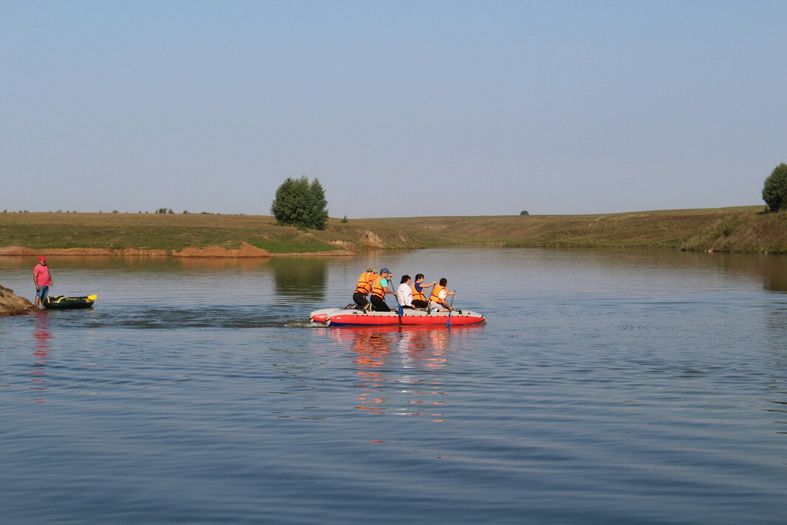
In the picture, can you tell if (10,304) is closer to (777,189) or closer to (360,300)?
(360,300)

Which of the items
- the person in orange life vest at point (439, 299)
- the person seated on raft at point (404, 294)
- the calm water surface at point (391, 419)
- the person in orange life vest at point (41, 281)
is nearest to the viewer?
the calm water surface at point (391, 419)

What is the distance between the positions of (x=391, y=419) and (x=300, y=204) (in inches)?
5027

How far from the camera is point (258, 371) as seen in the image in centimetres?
2712

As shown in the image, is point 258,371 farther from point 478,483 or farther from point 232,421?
point 478,483

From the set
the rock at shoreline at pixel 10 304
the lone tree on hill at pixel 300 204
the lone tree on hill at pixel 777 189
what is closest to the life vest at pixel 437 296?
the rock at shoreline at pixel 10 304

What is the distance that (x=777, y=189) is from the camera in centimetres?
14938

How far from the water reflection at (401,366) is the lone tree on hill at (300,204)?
4253 inches

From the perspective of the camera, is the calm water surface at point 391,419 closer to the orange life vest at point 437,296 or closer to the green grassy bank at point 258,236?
the orange life vest at point 437,296

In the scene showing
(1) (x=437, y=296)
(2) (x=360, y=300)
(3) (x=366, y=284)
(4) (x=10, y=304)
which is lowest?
(4) (x=10, y=304)

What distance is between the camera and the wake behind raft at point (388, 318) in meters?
39.2

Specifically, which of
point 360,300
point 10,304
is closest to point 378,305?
point 360,300

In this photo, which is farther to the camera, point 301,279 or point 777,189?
point 777,189

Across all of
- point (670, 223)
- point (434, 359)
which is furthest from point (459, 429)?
point (670, 223)

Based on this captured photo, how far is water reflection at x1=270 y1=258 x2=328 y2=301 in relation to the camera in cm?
5838
